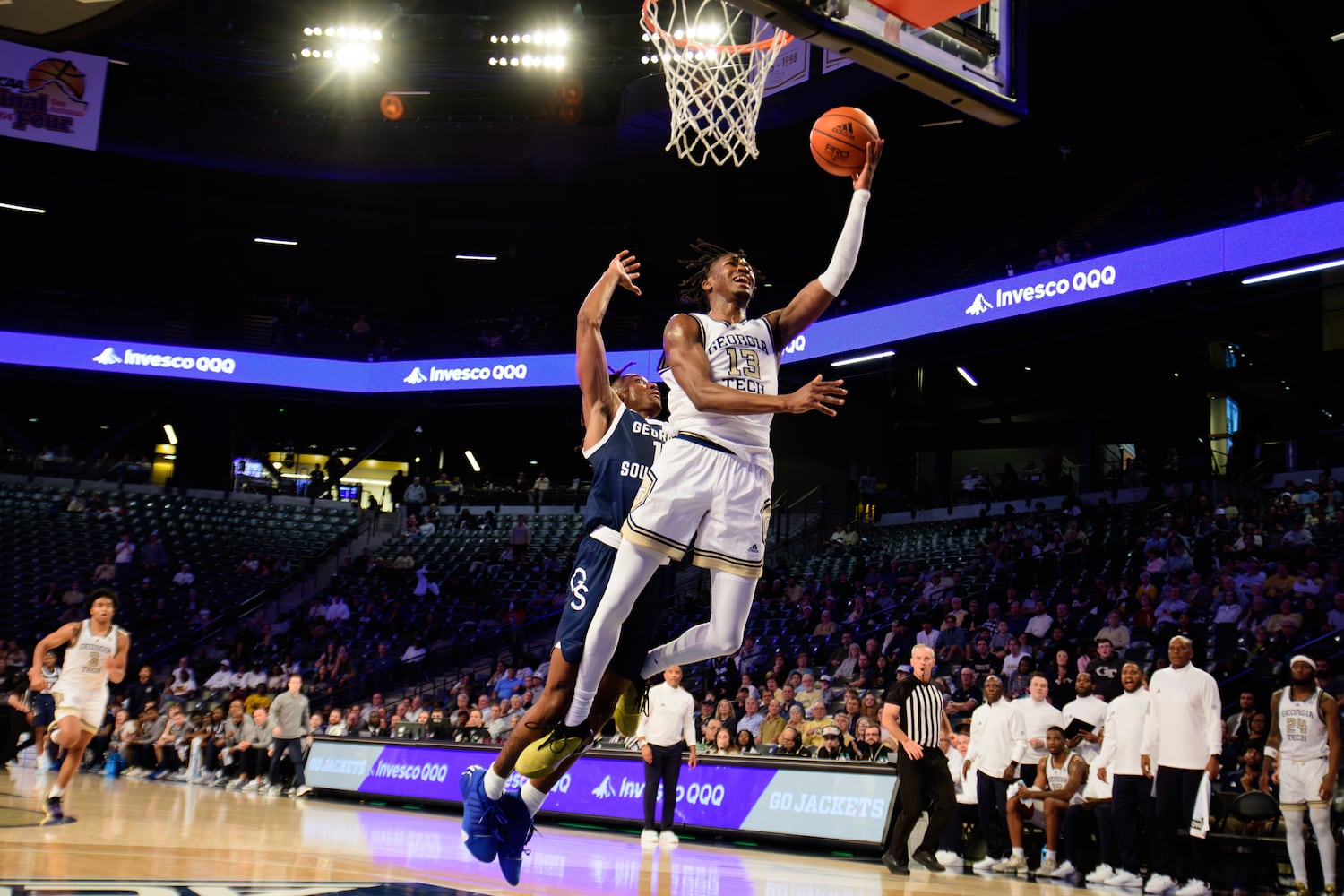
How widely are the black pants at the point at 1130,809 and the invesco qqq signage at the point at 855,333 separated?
5.47m

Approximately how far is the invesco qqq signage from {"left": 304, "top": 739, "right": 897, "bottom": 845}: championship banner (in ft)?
13.0

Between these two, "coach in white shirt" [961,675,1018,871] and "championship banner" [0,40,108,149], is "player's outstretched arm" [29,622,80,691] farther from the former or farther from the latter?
"championship banner" [0,40,108,149]

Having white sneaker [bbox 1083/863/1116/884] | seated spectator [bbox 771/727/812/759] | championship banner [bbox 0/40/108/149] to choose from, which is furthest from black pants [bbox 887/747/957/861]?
championship banner [bbox 0/40/108/149]

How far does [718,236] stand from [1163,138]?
397 inches

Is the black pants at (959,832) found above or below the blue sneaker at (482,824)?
below

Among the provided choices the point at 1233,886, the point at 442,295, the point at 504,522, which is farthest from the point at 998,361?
the point at 1233,886

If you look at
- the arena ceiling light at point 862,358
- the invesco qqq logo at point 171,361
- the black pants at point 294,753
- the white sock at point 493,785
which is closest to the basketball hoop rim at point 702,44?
the white sock at point 493,785

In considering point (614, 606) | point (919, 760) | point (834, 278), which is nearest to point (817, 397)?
point (834, 278)

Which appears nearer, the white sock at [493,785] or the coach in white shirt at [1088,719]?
the white sock at [493,785]

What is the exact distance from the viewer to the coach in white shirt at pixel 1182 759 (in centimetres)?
Answer: 809

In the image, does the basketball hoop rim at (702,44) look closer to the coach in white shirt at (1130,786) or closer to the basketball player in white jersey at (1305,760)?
the coach in white shirt at (1130,786)

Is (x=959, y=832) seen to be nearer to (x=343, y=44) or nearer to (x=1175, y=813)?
(x=1175, y=813)

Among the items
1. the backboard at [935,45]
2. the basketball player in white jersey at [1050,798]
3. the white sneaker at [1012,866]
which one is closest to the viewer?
the backboard at [935,45]

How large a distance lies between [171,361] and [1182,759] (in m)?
25.9
